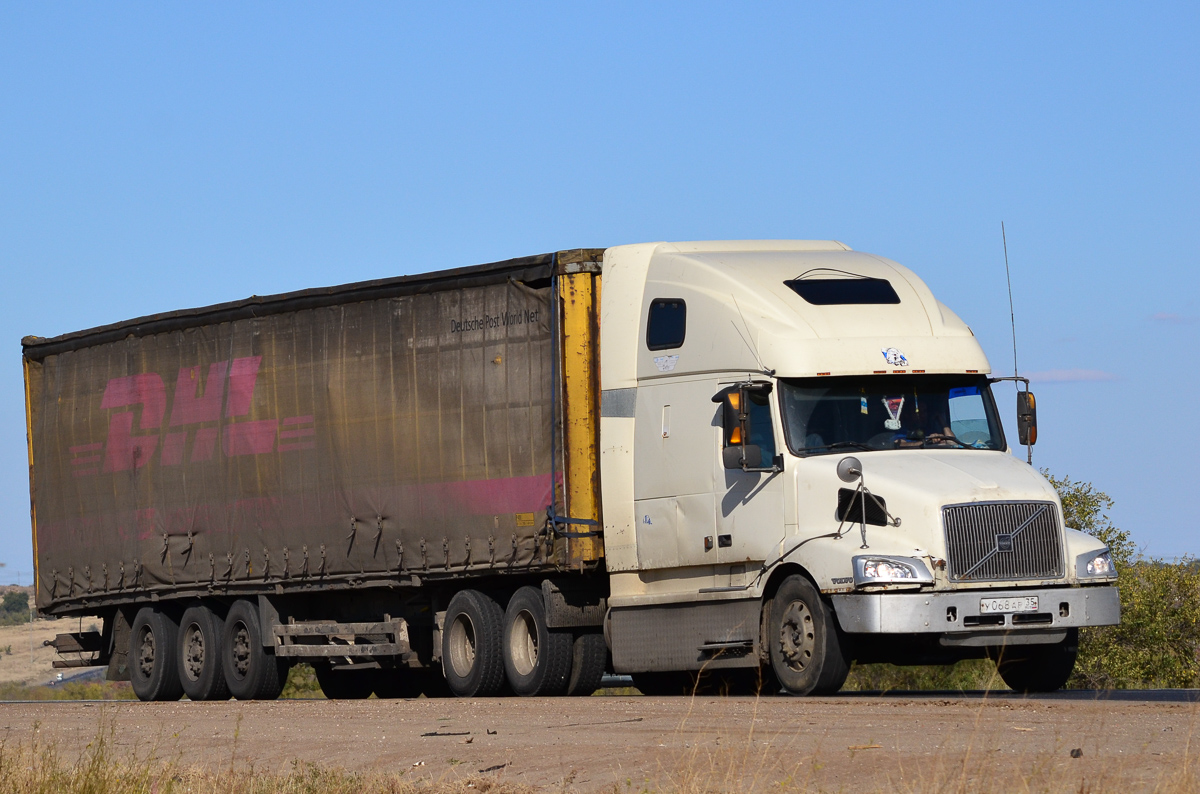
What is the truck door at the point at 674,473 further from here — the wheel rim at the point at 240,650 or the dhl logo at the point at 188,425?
the wheel rim at the point at 240,650

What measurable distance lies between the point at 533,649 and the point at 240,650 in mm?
5089

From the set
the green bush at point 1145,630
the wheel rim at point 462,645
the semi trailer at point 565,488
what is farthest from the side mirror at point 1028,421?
the green bush at point 1145,630

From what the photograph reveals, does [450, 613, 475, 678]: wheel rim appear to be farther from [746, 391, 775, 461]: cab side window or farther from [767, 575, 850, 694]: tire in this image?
[746, 391, 775, 461]: cab side window

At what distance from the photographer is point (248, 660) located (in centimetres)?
2219

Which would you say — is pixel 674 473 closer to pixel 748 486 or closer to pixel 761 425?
pixel 748 486

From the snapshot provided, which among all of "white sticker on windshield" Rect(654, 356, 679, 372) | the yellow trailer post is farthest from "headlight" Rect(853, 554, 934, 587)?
the yellow trailer post

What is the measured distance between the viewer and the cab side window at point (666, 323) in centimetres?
1769

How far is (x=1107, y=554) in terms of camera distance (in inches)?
634

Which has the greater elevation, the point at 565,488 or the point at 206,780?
the point at 565,488

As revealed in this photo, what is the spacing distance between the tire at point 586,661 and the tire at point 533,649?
67 mm

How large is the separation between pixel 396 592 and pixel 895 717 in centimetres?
901

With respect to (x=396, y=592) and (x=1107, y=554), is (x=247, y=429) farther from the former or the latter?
(x=1107, y=554)

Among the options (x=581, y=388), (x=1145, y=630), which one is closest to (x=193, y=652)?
(x=581, y=388)

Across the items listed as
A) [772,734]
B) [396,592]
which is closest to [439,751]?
[772,734]
